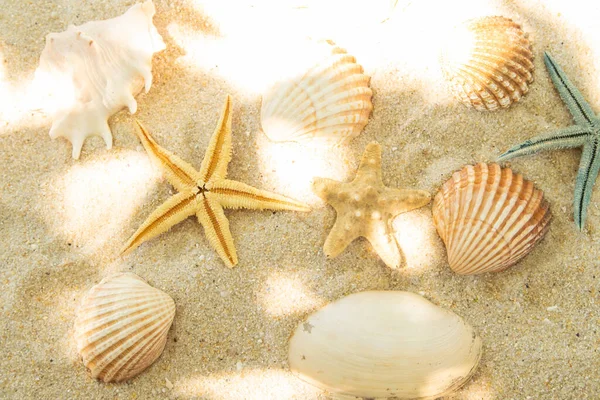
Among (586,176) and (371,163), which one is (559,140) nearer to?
(586,176)

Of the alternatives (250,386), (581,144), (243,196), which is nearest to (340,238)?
(243,196)

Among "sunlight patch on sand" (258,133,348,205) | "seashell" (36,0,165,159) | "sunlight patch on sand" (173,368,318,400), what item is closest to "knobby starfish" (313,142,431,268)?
"sunlight patch on sand" (258,133,348,205)

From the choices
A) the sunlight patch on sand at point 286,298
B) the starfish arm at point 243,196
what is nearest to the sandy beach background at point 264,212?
the sunlight patch on sand at point 286,298

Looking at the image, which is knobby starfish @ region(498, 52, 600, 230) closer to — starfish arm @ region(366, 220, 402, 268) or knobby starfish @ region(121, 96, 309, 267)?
starfish arm @ region(366, 220, 402, 268)

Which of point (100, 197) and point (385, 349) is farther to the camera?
point (100, 197)

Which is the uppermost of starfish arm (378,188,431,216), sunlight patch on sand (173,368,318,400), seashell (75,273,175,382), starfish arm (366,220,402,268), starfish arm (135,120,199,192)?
starfish arm (378,188,431,216)

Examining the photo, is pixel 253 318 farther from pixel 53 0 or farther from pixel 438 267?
pixel 53 0

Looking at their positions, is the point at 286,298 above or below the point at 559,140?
below
